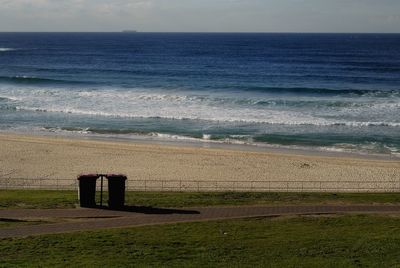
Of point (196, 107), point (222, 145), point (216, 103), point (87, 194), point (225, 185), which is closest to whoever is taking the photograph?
point (87, 194)

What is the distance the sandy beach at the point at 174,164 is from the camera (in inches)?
1389

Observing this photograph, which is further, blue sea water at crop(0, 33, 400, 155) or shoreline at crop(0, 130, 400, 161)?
blue sea water at crop(0, 33, 400, 155)

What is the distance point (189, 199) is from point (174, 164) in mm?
12505

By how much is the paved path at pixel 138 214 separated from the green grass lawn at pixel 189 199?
2.81ft

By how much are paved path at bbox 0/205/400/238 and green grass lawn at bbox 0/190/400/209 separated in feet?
2.81

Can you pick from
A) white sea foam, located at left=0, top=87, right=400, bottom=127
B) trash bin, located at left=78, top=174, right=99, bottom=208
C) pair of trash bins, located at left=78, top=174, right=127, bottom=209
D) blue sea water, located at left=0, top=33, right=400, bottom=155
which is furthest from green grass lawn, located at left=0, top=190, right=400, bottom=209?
white sea foam, located at left=0, top=87, right=400, bottom=127

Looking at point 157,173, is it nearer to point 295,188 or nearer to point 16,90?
point 295,188

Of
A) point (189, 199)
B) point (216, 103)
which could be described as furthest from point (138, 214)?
point (216, 103)

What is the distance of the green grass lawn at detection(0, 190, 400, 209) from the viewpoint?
81.4 ft

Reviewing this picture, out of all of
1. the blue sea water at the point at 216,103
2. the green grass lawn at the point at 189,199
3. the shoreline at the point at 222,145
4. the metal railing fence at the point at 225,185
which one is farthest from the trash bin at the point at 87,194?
the blue sea water at the point at 216,103

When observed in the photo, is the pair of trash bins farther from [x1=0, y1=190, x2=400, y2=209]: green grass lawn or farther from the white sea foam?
the white sea foam

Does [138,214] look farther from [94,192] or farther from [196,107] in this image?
[196,107]

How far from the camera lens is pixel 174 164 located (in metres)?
38.3

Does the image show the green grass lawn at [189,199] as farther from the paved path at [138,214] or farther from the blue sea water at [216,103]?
the blue sea water at [216,103]
